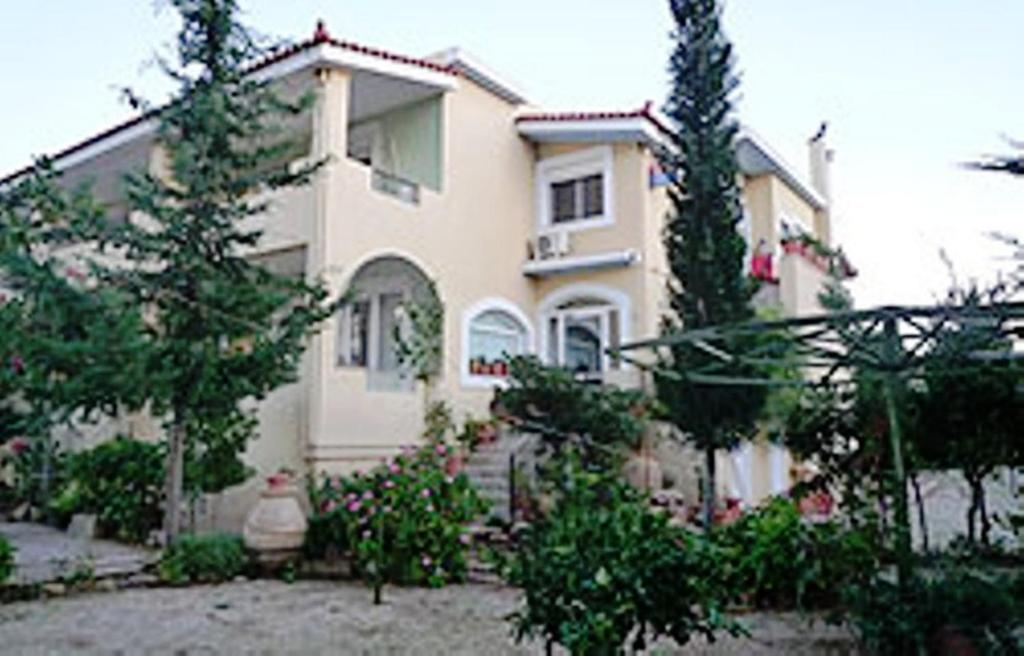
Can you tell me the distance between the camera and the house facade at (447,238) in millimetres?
11297

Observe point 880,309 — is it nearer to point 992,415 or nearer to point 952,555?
point 992,415

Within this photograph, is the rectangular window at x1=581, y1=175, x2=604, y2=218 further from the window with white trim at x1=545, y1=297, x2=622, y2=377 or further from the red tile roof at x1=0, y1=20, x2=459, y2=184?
the red tile roof at x1=0, y1=20, x2=459, y2=184

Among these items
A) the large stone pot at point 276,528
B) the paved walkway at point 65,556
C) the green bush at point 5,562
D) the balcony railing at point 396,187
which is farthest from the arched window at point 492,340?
the green bush at point 5,562

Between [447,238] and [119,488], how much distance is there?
22.3 ft

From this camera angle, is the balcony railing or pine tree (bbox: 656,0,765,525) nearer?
pine tree (bbox: 656,0,765,525)

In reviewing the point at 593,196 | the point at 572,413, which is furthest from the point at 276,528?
the point at 593,196

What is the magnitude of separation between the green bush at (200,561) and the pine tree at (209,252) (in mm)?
363

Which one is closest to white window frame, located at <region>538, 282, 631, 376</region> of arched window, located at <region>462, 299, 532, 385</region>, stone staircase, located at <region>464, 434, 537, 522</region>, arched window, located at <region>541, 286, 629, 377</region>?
arched window, located at <region>541, 286, 629, 377</region>

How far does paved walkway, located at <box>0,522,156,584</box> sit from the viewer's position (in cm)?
818

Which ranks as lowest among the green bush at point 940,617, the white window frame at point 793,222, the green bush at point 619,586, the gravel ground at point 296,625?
the gravel ground at point 296,625

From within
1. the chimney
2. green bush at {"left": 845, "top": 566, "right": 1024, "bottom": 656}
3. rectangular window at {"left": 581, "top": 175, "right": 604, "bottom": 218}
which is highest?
the chimney

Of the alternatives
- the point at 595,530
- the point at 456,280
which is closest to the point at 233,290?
the point at 456,280

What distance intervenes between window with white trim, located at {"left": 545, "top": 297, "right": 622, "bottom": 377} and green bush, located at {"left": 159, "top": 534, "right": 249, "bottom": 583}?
26.0 ft

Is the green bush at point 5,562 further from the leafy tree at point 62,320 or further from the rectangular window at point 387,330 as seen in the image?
the rectangular window at point 387,330
